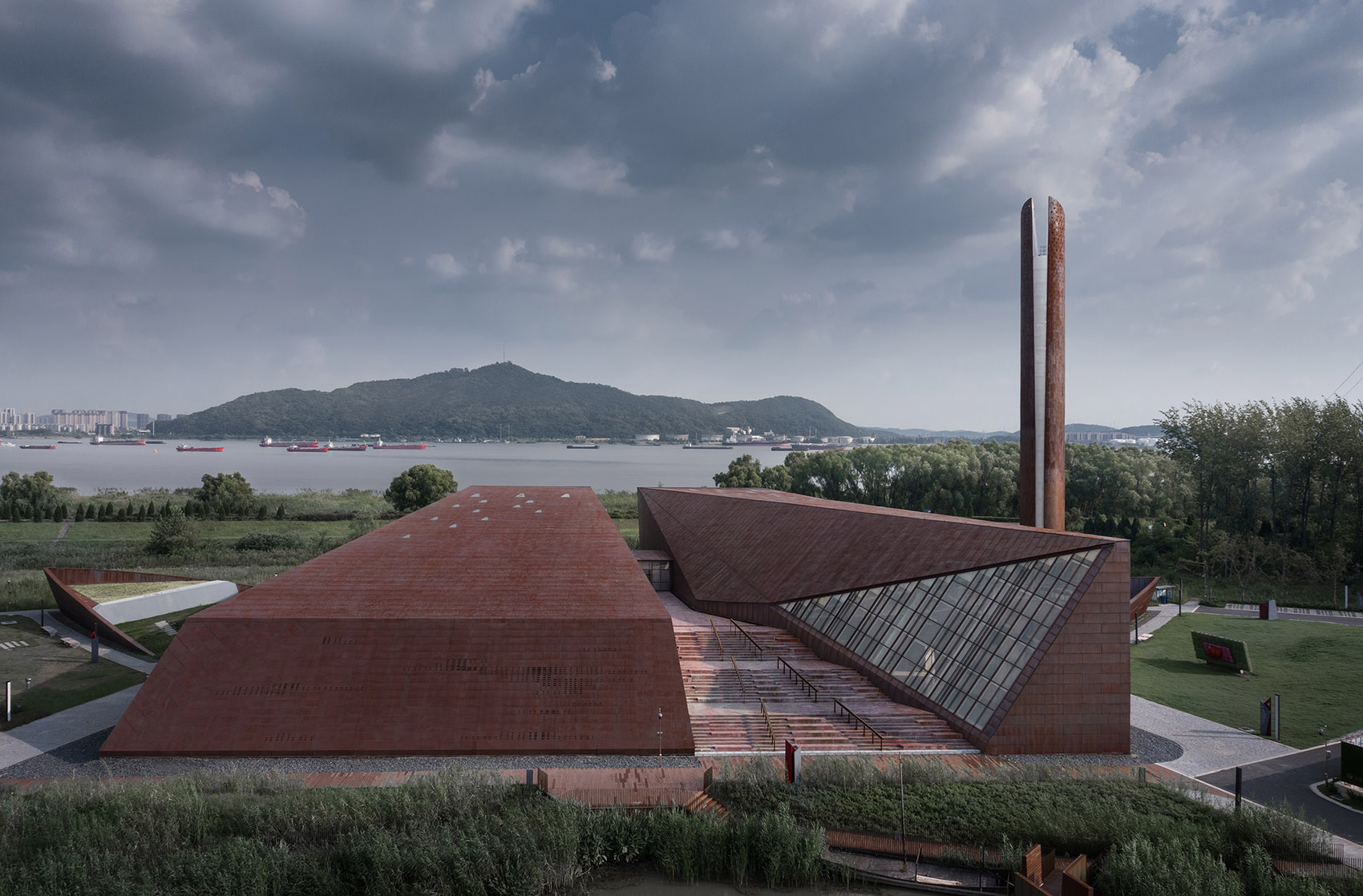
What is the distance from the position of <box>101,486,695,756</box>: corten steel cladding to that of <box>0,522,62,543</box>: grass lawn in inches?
1710

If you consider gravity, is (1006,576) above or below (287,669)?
above

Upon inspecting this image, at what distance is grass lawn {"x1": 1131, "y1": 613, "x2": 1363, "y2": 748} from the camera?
16250 millimetres

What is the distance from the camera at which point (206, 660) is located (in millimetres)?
14164

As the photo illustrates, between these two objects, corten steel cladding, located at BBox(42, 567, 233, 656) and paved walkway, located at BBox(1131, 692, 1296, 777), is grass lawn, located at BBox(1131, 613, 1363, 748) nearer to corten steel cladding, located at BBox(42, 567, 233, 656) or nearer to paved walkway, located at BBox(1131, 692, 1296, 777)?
paved walkway, located at BBox(1131, 692, 1296, 777)

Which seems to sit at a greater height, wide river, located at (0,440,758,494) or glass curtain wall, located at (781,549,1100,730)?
glass curtain wall, located at (781,549,1100,730)

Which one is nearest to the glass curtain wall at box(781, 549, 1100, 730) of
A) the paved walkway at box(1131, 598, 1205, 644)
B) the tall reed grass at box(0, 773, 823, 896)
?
the tall reed grass at box(0, 773, 823, 896)

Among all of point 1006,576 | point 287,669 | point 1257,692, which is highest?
point 1006,576

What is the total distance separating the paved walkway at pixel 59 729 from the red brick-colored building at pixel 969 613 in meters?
15.9

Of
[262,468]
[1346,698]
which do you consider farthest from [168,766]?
[262,468]

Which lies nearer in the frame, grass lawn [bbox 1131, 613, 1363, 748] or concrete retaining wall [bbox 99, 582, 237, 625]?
grass lawn [bbox 1131, 613, 1363, 748]

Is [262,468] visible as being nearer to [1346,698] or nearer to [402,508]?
[402,508]

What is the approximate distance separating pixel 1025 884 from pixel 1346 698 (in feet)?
47.6

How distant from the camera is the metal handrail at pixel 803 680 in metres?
16.9

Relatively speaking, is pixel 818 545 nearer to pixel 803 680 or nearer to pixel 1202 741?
pixel 803 680
